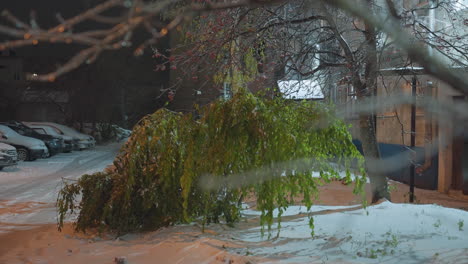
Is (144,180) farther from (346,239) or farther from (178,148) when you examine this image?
(346,239)

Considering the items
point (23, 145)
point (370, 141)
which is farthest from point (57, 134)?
point (370, 141)

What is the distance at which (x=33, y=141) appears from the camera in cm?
2159

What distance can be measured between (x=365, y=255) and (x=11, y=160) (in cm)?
1581

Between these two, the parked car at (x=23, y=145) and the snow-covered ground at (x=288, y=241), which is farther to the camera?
the parked car at (x=23, y=145)

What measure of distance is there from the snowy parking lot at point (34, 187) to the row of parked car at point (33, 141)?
1.45 feet

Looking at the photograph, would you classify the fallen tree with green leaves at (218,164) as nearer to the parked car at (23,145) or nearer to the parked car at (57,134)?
the parked car at (23,145)

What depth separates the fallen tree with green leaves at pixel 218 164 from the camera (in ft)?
19.7

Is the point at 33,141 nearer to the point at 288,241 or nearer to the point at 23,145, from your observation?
the point at 23,145

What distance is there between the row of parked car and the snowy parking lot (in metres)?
0.44

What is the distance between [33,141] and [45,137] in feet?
9.44

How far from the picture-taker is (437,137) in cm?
1305

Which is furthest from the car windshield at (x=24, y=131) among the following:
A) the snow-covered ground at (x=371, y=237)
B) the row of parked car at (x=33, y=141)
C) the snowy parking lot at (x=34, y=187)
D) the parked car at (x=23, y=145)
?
the snow-covered ground at (x=371, y=237)

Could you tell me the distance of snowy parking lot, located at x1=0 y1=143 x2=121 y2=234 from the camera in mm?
9578

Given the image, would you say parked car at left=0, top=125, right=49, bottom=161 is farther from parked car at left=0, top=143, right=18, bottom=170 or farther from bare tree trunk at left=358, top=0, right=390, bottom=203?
bare tree trunk at left=358, top=0, right=390, bottom=203
